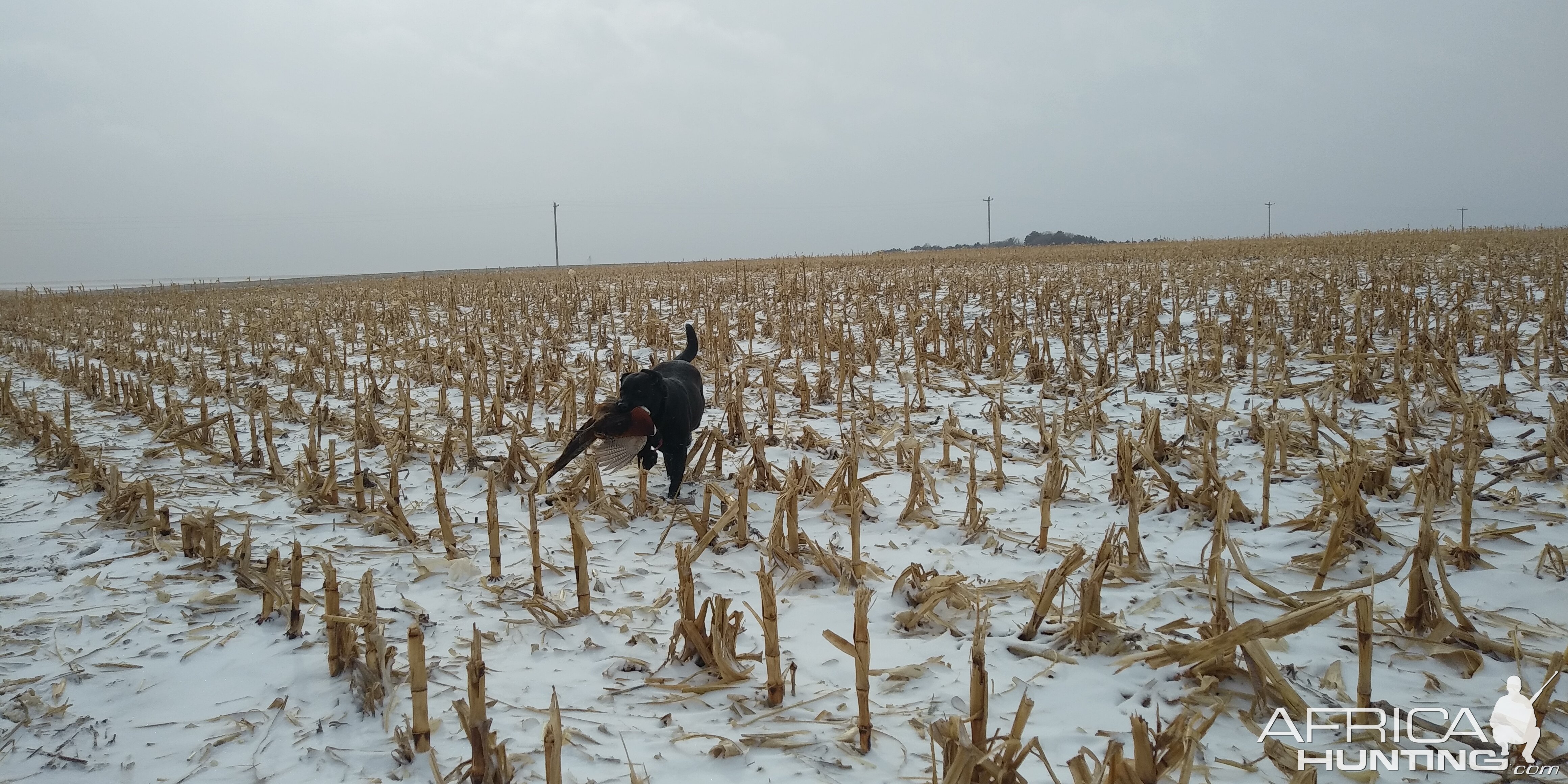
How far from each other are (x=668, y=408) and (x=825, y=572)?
134 centimetres

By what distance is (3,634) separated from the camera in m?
2.79

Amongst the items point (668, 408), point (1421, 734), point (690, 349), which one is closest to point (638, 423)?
point (668, 408)

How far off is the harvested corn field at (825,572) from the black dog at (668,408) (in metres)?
0.20

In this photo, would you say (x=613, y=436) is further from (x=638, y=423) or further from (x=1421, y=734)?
(x=1421, y=734)

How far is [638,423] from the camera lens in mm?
3805

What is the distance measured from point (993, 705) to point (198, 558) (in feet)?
12.0

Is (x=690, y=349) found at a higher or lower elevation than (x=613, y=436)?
higher

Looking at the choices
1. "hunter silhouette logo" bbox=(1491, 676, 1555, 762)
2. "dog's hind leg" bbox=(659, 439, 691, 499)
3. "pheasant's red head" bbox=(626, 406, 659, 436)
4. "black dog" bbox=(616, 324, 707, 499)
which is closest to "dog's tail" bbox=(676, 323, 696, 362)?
"black dog" bbox=(616, 324, 707, 499)

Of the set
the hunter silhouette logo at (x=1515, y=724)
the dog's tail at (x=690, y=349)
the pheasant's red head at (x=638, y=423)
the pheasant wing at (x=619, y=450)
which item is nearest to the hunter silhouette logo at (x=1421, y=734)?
the hunter silhouette logo at (x=1515, y=724)

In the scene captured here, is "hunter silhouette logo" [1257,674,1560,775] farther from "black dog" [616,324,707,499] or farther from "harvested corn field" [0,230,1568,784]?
"black dog" [616,324,707,499]

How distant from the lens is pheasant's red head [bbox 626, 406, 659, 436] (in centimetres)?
380

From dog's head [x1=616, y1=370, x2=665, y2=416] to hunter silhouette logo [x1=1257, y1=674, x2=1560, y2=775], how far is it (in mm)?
3011

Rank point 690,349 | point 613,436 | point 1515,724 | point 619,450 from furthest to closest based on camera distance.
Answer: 1. point 690,349
2. point 619,450
3. point 613,436
4. point 1515,724

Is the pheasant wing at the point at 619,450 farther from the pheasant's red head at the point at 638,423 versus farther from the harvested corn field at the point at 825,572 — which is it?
the harvested corn field at the point at 825,572
